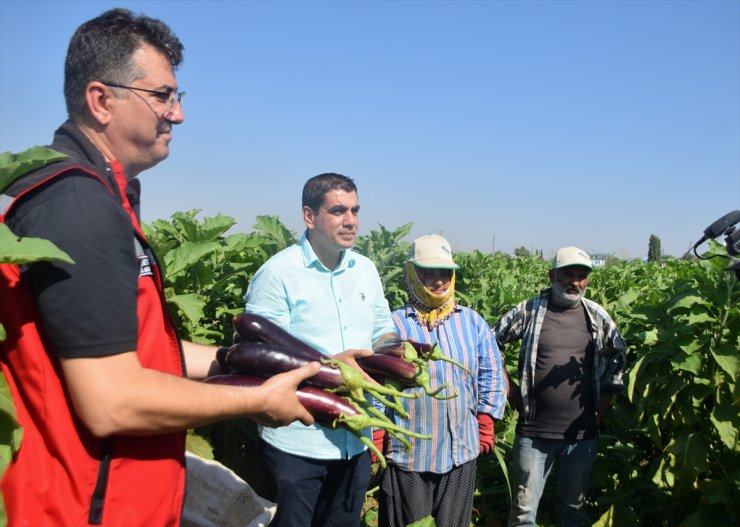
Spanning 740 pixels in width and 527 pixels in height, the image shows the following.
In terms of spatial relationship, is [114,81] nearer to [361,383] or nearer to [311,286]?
[361,383]

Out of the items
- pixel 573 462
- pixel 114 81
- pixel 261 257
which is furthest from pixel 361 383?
pixel 261 257

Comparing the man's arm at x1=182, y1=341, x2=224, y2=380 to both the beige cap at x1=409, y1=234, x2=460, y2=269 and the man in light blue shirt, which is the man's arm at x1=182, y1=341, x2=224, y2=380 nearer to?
the man in light blue shirt

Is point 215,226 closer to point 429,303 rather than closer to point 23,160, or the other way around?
point 429,303

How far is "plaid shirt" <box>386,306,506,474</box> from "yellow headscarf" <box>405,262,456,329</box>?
0.04m

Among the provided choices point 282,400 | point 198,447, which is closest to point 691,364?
point 282,400

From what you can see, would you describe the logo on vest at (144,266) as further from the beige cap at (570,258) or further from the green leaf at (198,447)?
the beige cap at (570,258)

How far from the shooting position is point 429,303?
12.6ft

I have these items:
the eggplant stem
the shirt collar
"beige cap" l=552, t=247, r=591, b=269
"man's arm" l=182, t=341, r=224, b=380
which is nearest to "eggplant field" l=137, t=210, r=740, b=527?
"beige cap" l=552, t=247, r=591, b=269

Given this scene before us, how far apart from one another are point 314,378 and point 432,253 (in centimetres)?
209

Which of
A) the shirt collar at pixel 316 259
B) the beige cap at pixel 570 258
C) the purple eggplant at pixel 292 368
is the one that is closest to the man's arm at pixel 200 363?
the purple eggplant at pixel 292 368

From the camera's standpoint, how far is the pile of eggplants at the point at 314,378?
177 centimetres

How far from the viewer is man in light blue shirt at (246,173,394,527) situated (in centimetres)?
312

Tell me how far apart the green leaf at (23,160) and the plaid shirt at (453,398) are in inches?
104

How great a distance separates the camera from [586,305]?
4344 mm
